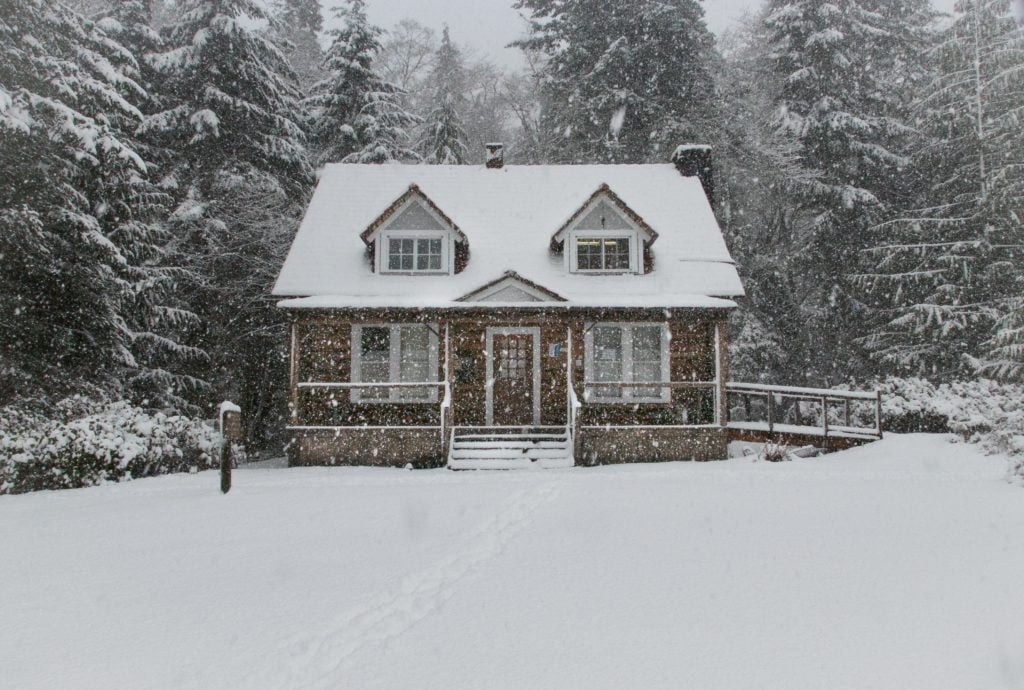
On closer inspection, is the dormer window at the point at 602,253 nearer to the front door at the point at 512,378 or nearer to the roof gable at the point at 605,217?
the roof gable at the point at 605,217

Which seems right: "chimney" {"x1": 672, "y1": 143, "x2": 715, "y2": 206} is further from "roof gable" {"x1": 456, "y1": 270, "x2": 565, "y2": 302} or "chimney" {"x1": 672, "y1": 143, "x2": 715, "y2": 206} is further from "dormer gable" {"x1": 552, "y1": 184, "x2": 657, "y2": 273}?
"roof gable" {"x1": 456, "y1": 270, "x2": 565, "y2": 302}

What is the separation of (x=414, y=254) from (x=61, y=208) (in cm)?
733

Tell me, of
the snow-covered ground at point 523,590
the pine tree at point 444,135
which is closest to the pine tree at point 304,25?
the pine tree at point 444,135

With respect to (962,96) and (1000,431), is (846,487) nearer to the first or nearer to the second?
(1000,431)

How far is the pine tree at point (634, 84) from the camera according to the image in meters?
26.5

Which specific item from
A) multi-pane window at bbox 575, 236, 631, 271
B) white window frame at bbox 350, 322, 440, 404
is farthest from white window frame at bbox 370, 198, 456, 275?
multi-pane window at bbox 575, 236, 631, 271

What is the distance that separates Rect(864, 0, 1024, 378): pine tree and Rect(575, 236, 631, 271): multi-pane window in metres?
9.96

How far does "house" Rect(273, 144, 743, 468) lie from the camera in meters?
15.6

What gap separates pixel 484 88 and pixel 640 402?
79.9 feet

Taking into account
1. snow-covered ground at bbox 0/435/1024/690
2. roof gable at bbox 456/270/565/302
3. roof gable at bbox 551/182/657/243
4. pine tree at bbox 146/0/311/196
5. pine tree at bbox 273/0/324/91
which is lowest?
snow-covered ground at bbox 0/435/1024/690

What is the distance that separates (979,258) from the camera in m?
21.9

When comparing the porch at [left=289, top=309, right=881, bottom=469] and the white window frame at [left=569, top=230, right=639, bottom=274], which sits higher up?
the white window frame at [left=569, top=230, right=639, bottom=274]

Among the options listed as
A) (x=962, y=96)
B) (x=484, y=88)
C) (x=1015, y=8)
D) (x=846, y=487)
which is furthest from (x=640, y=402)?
(x=484, y=88)

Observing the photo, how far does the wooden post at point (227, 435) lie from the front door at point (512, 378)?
6.89 metres
